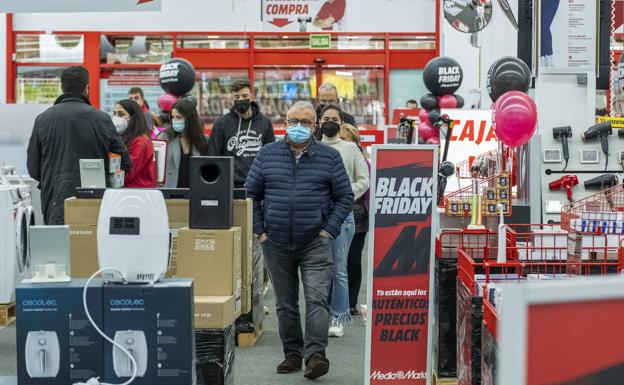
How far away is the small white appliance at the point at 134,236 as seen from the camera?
347cm

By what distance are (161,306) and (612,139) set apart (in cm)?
421

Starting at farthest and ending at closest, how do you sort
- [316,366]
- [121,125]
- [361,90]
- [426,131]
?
[361,90], [426,131], [121,125], [316,366]

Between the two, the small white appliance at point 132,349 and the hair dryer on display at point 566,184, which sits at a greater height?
the hair dryer on display at point 566,184

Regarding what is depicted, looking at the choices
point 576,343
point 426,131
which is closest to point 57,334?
point 576,343

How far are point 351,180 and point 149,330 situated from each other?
370 centimetres

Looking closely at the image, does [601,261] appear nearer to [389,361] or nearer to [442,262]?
[442,262]

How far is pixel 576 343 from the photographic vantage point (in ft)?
Result: 5.29

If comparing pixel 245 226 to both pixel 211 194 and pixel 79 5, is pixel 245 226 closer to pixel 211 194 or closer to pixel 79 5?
pixel 211 194

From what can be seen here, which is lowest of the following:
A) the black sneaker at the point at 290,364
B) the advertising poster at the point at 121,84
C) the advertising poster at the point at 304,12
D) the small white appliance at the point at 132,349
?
the black sneaker at the point at 290,364

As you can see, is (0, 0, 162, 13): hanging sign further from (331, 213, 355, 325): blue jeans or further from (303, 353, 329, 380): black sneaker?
(303, 353, 329, 380): black sneaker

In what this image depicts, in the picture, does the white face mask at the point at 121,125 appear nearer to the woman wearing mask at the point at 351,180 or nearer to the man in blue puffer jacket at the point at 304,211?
the woman wearing mask at the point at 351,180

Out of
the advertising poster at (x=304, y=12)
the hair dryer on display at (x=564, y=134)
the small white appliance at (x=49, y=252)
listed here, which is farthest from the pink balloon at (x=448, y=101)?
the small white appliance at (x=49, y=252)

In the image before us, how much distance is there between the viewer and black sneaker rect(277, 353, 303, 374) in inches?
238

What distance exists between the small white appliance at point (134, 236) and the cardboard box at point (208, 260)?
101 centimetres
